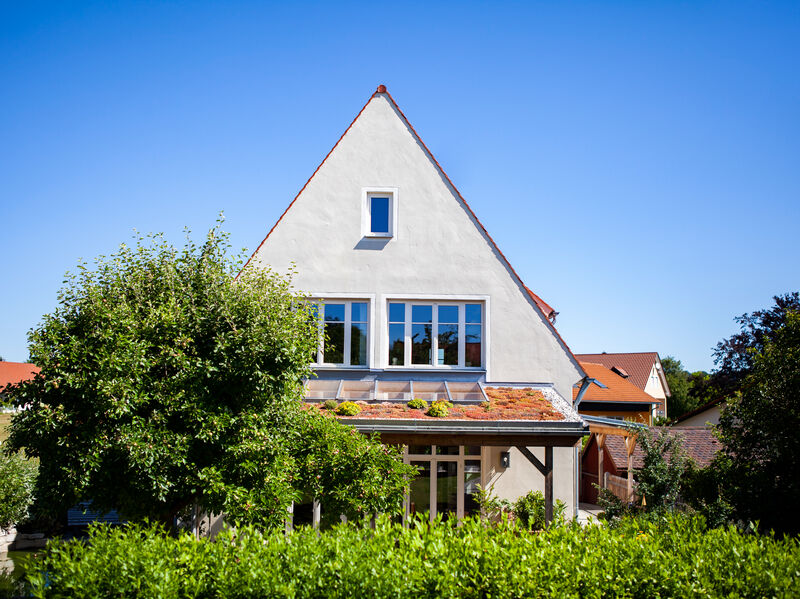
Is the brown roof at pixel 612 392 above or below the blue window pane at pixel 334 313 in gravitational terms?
below

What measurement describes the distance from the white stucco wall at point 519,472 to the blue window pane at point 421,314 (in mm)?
4099

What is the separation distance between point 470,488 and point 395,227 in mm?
7757

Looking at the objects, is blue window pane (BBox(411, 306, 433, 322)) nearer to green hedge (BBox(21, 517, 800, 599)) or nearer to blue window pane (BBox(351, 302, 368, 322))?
blue window pane (BBox(351, 302, 368, 322))

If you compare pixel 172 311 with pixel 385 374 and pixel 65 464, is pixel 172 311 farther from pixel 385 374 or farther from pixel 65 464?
pixel 385 374

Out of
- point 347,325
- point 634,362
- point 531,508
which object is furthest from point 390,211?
point 634,362

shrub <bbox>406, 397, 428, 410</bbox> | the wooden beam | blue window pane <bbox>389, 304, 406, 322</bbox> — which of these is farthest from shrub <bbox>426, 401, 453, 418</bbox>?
blue window pane <bbox>389, 304, 406, 322</bbox>

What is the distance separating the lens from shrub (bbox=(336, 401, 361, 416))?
13.4 meters

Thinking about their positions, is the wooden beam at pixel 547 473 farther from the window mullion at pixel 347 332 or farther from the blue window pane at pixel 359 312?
the blue window pane at pixel 359 312

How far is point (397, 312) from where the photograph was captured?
1691 cm

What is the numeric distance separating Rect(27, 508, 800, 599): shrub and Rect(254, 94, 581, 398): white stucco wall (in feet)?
31.2

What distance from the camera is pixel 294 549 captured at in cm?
688

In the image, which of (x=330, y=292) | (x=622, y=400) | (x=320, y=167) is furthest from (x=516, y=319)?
(x=622, y=400)

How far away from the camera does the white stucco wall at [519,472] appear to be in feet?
54.3

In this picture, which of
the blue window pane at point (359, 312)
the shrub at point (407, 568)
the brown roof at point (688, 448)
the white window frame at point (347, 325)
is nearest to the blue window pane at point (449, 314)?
the white window frame at point (347, 325)
